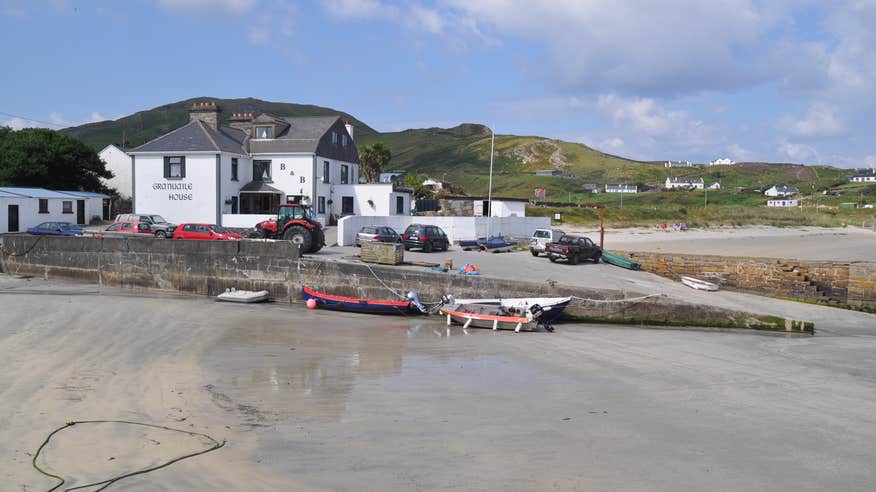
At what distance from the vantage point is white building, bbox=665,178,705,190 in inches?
5738

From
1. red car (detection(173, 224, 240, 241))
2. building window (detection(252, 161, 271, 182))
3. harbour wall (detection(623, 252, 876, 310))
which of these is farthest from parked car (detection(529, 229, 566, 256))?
building window (detection(252, 161, 271, 182))

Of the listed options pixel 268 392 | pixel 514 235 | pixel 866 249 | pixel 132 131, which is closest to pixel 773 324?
pixel 268 392

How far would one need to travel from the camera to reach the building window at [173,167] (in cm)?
3922

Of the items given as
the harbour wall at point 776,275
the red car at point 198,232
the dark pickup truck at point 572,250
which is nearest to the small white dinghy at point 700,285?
the harbour wall at point 776,275

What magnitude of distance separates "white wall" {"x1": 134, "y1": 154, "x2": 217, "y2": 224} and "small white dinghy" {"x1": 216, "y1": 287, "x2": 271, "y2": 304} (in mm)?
15412

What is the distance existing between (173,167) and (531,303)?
2832cm

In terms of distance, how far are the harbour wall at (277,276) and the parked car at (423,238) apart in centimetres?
662

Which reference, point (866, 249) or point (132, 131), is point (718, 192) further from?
point (132, 131)

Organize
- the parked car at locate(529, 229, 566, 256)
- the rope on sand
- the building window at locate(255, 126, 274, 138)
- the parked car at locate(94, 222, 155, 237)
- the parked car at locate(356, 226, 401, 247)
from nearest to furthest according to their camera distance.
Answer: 1. the rope on sand
2. the parked car at locate(356, 226, 401, 247)
3. the parked car at locate(94, 222, 155, 237)
4. the parked car at locate(529, 229, 566, 256)
5. the building window at locate(255, 126, 274, 138)

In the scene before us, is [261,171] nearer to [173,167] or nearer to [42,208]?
[173,167]

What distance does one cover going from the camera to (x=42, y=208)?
38.6 meters

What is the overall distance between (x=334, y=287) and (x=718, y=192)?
123009mm

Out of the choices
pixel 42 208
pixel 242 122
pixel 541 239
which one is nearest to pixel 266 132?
pixel 242 122

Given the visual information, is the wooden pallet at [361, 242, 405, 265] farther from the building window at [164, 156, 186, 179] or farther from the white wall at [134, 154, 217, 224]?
the building window at [164, 156, 186, 179]
